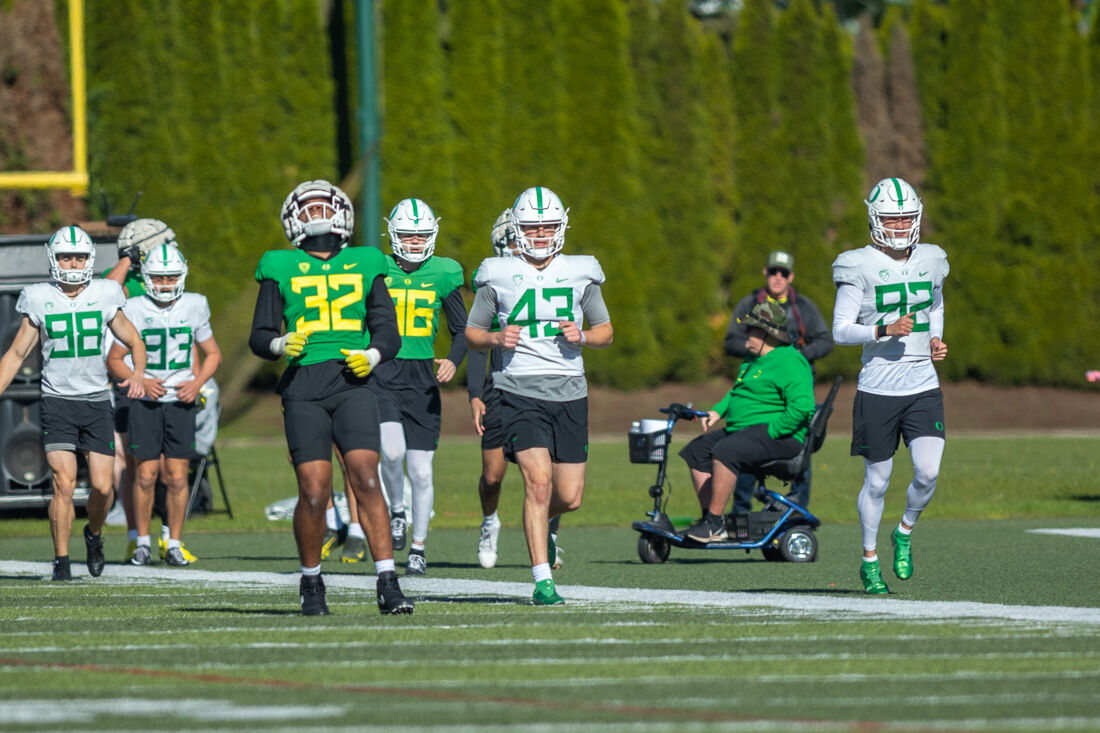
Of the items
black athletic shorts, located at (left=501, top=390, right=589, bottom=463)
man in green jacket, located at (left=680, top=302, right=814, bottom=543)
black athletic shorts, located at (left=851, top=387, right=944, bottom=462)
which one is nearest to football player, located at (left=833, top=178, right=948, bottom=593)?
black athletic shorts, located at (left=851, top=387, right=944, bottom=462)

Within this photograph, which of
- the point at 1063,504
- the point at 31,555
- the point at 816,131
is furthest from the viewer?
the point at 816,131

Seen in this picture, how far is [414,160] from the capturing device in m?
32.9

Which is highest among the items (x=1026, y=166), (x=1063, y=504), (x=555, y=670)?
(x=1026, y=166)

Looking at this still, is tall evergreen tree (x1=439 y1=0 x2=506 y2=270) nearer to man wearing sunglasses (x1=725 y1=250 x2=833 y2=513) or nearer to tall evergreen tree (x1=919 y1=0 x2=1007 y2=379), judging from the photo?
tall evergreen tree (x1=919 y1=0 x2=1007 y2=379)

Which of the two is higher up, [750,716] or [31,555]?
[750,716]

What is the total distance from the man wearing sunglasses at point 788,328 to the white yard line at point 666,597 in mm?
3309

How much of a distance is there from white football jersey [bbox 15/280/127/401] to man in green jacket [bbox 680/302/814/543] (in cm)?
404

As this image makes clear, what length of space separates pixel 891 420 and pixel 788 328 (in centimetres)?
330

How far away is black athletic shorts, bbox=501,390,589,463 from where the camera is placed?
10102 mm

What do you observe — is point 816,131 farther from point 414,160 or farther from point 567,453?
point 567,453

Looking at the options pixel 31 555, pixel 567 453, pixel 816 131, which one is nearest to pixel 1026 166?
pixel 816 131

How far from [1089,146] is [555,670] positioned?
30.2m

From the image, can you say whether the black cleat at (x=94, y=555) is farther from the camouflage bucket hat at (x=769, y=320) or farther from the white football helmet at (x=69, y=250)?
the camouflage bucket hat at (x=769, y=320)

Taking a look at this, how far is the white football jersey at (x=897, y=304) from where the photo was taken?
10.8 meters
